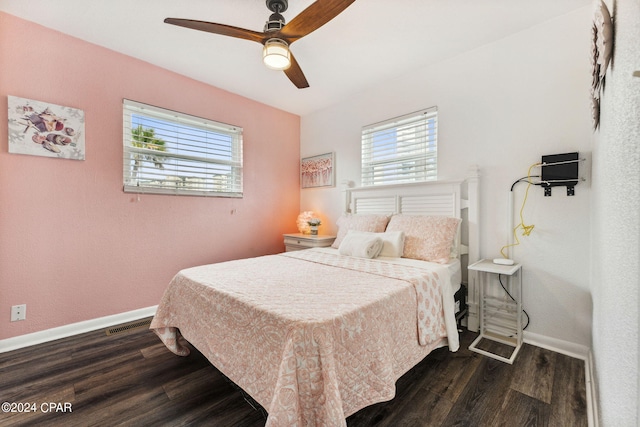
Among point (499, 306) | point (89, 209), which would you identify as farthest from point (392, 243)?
point (89, 209)

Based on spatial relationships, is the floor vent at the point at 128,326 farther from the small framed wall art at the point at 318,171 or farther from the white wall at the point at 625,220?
the white wall at the point at 625,220

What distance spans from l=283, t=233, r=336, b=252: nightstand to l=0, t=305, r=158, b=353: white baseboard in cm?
171

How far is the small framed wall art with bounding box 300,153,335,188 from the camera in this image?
12.5 ft

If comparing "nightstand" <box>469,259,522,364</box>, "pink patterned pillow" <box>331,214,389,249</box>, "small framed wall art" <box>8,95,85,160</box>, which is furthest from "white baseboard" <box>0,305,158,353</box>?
"nightstand" <box>469,259,522,364</box>

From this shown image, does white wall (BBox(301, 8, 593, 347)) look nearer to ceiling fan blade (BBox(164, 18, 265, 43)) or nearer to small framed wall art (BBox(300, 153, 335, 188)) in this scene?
small framed wall art (BBox(300, 153, 335, 188))

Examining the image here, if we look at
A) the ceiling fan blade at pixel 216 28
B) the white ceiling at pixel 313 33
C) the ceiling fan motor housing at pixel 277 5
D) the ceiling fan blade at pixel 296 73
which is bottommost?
the ceiling fan blade at pixel 296 73

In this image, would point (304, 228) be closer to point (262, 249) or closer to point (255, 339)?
point (262, 249)

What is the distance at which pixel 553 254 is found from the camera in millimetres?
2094

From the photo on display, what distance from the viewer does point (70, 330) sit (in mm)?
2342

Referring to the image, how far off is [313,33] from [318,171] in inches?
76.0

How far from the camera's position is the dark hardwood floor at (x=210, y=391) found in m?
1.40

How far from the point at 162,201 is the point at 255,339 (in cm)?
224

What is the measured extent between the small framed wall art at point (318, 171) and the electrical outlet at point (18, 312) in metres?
3.18

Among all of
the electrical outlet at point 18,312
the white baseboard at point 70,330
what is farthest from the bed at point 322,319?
the electrical outlet at point 18,312
